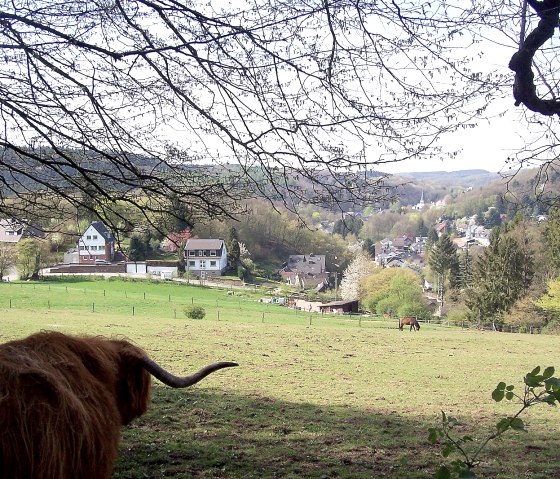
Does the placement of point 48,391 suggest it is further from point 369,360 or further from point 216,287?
point 216,287

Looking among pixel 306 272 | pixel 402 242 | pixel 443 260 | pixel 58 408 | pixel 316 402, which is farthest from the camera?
pixel 402 242

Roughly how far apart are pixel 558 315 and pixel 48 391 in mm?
32755

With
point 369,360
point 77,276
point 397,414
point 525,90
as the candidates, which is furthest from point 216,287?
point 525,90

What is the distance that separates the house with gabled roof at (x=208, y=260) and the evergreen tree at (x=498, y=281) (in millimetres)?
17302

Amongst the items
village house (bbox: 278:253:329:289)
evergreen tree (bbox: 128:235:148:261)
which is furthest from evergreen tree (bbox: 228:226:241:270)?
evergreen tree (bbox: 128:235:148:261)

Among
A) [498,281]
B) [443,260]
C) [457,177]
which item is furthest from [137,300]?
[457,177]

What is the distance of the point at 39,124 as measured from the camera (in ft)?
13.4

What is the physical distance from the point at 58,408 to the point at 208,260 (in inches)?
942

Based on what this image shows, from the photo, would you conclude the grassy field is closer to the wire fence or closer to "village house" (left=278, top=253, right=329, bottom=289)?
the wire fence

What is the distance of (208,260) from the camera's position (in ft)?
84.4

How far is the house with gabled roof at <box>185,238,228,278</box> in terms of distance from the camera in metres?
21.6

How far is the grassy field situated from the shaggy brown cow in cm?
128

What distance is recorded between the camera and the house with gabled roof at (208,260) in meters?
21.6

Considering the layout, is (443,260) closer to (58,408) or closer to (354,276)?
(354,276)
